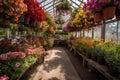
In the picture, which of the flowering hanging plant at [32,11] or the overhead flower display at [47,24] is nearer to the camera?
the flowering hanging plant at [32,11]

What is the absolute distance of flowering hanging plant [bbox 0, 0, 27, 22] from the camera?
7.52 feet

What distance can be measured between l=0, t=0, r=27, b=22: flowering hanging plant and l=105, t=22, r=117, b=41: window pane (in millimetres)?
3669

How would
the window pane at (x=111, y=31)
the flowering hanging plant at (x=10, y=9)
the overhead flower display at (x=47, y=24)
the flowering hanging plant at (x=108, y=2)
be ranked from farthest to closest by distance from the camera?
the overhead flower display at (x=47, y=24) < the window pane at (x=111, y=31) < the flowering hanging plant at (x=108, y=2) < the flowering hanging plant at (x=10, y=9)

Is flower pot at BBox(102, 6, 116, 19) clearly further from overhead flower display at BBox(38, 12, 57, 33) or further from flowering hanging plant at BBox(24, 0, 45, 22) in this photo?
overhead flower display at BBox(38, 12, 57, 33)

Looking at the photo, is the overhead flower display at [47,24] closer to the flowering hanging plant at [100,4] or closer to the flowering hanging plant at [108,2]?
the flowering hanging plant at [100,4]

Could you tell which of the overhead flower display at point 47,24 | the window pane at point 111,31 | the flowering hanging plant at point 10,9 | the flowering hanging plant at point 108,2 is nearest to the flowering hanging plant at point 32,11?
the flowering hanging plant at point 10,9

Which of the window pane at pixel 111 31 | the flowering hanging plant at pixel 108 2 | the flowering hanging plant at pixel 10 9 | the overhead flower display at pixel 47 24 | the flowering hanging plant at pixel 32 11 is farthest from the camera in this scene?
the overhead flower display at pixel 47 24

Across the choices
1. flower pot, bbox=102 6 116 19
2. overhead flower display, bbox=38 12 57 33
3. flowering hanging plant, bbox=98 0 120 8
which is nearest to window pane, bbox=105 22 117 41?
overhead flower display, bbox=38 12 57 33

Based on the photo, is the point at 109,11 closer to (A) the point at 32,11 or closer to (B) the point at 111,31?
(A) the point at 32,11

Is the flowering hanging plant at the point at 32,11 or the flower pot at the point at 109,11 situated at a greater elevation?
the flowering hanging plant at the point at 32,11

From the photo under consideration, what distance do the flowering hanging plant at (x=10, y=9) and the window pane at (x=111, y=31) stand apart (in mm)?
3669

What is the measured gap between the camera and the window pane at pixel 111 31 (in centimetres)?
549

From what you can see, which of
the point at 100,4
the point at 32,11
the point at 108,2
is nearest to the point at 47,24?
the point at 32,11

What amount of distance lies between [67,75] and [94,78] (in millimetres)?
790
